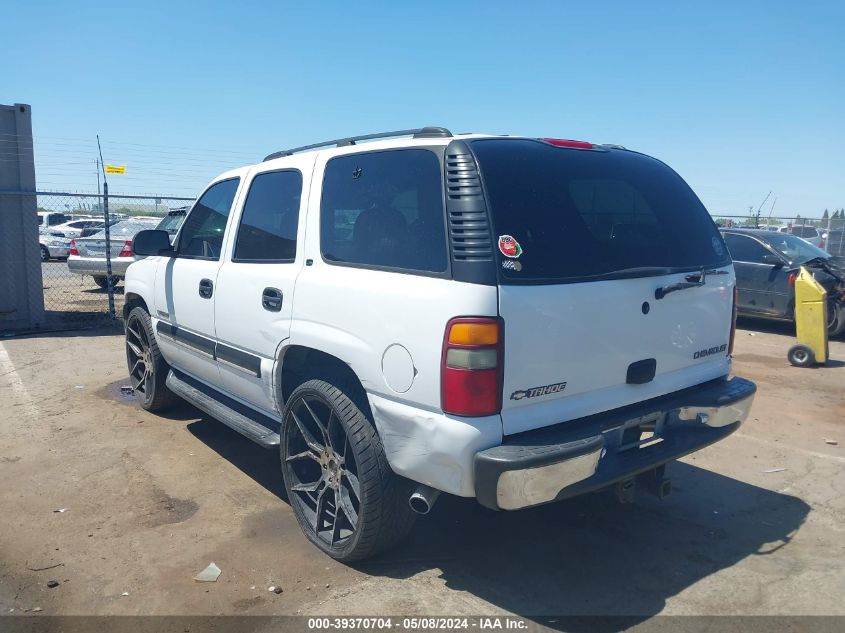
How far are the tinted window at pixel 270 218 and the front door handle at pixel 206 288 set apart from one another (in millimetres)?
318

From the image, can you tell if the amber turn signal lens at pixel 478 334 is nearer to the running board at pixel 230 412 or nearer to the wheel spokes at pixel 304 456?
the wheel spokes at pixel 304 456

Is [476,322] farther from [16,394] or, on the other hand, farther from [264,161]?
[16,394]

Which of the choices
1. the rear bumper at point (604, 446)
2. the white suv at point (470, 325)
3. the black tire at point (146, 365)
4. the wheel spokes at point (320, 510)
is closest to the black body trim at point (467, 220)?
the white suv at point (470, 325)

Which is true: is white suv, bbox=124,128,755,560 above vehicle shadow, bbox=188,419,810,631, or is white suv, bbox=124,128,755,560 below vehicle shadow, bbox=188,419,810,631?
above

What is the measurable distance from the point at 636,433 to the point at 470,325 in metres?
1.15

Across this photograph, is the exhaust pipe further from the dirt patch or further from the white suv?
the dirt patch

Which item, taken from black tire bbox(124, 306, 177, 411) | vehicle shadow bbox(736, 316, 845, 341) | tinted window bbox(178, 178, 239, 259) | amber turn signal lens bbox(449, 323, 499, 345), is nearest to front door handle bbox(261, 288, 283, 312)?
tinted window bbox(178, 178, 239, 259)

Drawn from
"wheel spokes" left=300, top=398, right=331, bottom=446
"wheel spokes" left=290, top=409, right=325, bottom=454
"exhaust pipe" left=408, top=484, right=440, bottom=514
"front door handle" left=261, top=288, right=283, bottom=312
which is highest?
"front door handle" left=261, top=288, right=283, bottom=312

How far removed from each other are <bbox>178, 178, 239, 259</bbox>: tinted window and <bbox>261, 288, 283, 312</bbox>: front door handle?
0.89 m

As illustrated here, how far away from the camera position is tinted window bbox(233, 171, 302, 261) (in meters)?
3.92

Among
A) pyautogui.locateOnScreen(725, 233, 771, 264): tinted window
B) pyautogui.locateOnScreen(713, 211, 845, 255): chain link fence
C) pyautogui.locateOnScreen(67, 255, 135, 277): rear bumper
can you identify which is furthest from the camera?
pyautogui.locateOnScreen(713, 211, 845, 255): chain link fence

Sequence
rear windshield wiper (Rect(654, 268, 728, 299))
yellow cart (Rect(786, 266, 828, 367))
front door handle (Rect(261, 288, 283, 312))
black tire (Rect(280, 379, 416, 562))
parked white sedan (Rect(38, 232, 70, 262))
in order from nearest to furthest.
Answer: black tire (Rect(280, 379, 416, 562)) → rear windshield wiper (Rect(654, 268, 728, 299)) → front door handle (Rect(261, 288, 283, 312)) → yellow cart (Rect(786, 266, 828, 367)) → parked white sedan (Rect(38, 232, 70, 262))

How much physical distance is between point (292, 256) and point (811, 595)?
10.4ft

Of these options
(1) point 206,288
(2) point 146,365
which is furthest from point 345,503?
(2) point 146,365
